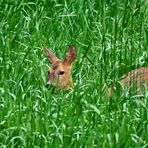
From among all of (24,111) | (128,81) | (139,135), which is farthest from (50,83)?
(139,135)

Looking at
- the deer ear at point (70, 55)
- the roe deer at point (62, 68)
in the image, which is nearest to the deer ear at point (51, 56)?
the roe deer at point (62, 68)

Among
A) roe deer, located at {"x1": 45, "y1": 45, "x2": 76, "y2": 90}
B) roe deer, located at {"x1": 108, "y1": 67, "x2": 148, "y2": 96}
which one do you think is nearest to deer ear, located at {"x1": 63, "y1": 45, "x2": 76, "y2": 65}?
roe deer, located at {"x1": 45, "y1": 45, "x2": 76, "y2": 90}

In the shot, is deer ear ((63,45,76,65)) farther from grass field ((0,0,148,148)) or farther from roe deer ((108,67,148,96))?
roe deer ((108,67,148,96))

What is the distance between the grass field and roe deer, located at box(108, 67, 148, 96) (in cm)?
11

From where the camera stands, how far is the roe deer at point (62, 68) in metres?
8.77

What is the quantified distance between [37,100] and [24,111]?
0.37 m

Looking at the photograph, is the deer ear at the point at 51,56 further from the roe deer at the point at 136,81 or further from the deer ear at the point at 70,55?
the roe deer at the point at 136,81

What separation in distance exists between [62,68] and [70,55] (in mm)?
188

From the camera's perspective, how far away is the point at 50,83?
8.48 m

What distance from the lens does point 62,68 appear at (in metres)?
9.05

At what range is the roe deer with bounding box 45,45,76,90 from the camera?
28.8 feet

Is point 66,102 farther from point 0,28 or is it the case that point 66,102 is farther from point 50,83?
point 0,28

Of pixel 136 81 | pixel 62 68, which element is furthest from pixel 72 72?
pixel 136 81

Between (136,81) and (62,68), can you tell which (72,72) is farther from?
(136,81)
